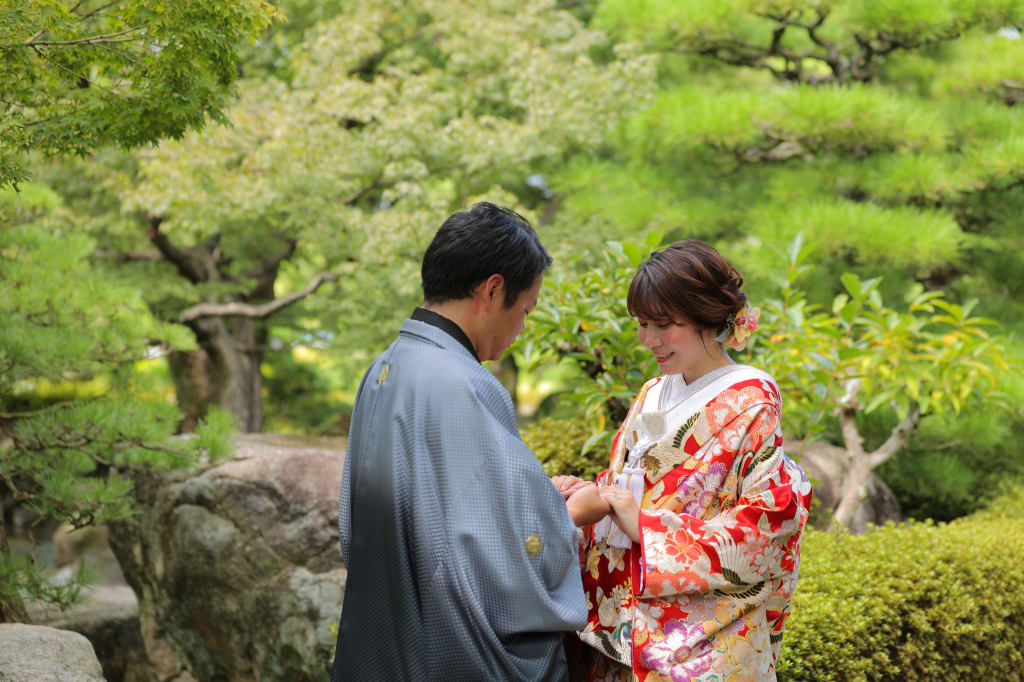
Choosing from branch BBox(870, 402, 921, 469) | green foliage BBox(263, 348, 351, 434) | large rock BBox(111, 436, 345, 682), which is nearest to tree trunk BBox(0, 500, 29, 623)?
large rock BBox(111, 436, 345, 682)

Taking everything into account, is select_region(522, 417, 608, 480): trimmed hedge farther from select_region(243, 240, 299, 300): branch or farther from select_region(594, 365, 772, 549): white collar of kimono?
select_region(243, 240, 299, 300): branch

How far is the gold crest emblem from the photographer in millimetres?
1766

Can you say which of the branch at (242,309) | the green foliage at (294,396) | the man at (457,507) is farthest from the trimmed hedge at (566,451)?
the green foliage at (294,396)

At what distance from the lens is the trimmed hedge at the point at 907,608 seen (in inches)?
124

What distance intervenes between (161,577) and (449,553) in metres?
4.27

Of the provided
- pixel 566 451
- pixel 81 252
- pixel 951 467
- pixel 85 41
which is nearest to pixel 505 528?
pixel 85 41

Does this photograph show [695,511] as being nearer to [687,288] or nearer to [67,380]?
[687,288]

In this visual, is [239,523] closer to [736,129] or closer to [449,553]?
[449,553]

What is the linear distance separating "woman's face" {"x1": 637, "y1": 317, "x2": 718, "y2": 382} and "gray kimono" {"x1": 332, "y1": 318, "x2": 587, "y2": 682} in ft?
1.54

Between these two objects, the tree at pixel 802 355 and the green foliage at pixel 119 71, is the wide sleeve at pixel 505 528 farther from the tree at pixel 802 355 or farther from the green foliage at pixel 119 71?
the tree at pixel 802 355

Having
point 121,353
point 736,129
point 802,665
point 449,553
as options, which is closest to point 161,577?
point 121,353

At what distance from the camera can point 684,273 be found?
2.09 m

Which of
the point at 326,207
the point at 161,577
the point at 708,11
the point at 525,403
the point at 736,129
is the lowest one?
the point at 525,403

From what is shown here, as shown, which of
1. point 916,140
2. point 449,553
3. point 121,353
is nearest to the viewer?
point 449,553
